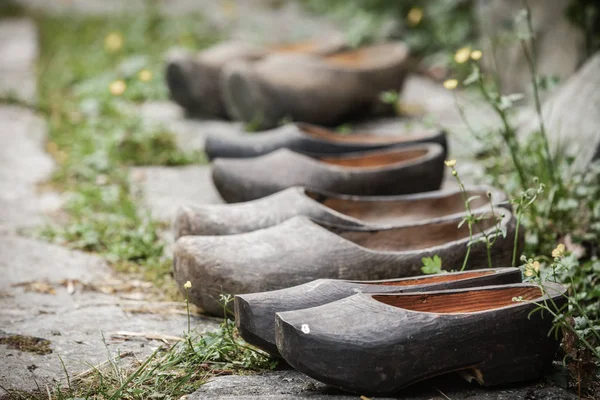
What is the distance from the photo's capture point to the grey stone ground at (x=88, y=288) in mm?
Result: 1632

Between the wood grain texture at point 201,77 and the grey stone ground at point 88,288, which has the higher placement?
the wood grain texture at point 201,77

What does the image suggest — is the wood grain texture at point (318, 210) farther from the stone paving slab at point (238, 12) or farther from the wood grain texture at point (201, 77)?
the stone paving slab at point (238, 12)

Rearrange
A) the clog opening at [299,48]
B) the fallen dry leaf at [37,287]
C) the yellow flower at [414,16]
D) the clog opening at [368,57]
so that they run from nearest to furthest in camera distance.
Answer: the fallen dry leaf at [37,287], the clog opening at [368,57], the clog opening at [299,48], the yellow flower at [414,16]

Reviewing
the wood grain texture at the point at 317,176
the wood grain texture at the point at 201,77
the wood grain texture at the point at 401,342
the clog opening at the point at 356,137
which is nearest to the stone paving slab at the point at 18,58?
the wood grain texture at the point at 201,77

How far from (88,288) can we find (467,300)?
1.24m

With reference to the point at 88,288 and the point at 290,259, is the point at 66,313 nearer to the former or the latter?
the point at 88,288

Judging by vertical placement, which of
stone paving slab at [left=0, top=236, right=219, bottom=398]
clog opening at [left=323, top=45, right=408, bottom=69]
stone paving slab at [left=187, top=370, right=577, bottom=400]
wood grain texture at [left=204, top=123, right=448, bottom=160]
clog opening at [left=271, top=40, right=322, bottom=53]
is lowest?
stone paving slab at [left=187, top=370, right=577, bottom=400]

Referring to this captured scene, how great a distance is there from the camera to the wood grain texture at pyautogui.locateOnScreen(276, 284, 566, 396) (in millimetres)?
1514

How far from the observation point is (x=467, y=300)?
66.0 inches

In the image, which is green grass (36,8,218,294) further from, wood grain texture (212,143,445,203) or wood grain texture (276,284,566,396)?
wood grain texture (276,284,566,396)

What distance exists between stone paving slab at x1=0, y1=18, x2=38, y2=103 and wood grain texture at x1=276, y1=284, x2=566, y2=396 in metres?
3.51

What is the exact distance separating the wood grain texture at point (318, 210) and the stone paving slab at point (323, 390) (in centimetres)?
57

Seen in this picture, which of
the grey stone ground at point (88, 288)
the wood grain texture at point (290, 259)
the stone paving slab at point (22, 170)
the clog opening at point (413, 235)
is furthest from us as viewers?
the stone paving slab at point (22, 170)

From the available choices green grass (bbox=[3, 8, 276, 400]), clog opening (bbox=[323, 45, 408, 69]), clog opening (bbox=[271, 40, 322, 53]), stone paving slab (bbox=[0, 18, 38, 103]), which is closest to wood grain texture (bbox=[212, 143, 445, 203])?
green grass (bbox=[3, 8, 276, 400])
